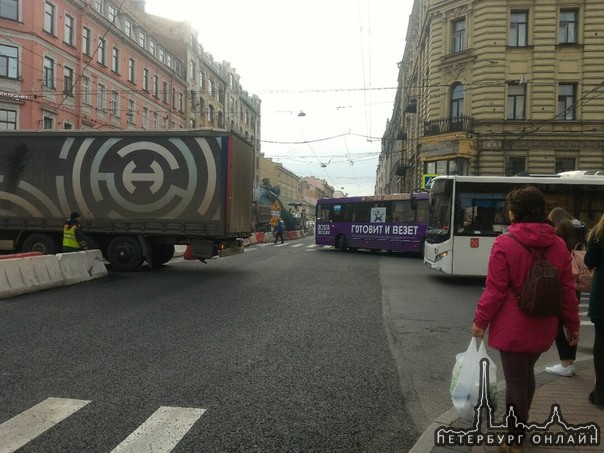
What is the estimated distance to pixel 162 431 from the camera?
3824 millimetres

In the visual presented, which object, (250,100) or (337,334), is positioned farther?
(250,100)

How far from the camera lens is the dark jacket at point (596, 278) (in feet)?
13.4

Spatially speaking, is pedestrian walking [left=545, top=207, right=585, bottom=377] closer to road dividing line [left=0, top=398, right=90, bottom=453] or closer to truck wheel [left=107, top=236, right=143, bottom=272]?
road dividing line [left=0, top=398, right=90, bottom=453]

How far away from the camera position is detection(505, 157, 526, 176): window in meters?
27.5

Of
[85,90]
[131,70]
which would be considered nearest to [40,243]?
[85,90]

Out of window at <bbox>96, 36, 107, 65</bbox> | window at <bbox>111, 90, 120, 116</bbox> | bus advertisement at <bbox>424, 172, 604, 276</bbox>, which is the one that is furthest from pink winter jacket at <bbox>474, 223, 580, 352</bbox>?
window at <bbox>111, 90, 120, 116</bbox>

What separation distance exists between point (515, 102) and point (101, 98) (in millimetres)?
28807

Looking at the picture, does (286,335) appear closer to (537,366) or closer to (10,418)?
(537,366)

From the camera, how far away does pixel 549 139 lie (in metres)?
27.0

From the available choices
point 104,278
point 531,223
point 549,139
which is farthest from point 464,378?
point 549,139

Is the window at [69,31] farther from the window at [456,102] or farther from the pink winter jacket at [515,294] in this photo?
the pink winter jacket at [515,294]

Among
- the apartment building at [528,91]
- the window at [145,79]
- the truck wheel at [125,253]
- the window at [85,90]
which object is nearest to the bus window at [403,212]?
the apartment building at [528,91]

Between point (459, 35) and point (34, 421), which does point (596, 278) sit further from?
point (459, 35)

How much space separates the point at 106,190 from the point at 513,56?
75.5 ft
